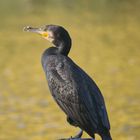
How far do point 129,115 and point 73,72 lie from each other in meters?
12.0

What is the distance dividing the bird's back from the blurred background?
9.99 meters

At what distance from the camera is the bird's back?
562 cm

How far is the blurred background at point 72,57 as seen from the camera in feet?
55.9

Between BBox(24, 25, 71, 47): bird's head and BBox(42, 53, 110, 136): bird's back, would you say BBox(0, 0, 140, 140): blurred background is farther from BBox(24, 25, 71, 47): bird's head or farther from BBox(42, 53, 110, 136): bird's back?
BBox(42, 53, 110, 136): bird's back

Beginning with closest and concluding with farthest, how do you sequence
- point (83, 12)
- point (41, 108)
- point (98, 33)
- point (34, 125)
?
1. point (34, 125)
2. point (41, 108)
3. point (98, 33)
4. point (83, 12)

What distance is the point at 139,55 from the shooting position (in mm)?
23469

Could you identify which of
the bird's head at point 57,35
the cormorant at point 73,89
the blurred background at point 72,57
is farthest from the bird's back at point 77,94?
the blurred background at point 72,57

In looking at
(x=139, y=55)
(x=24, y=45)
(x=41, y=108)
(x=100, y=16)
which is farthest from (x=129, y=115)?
(x=100, y=16)

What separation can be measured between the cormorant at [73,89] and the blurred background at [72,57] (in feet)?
32.5

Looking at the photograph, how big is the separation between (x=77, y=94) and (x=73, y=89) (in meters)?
0.06

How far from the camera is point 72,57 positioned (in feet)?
76.5

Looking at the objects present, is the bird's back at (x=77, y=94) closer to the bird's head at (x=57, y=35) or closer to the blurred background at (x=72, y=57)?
the bird's head at (x=57, y=35)

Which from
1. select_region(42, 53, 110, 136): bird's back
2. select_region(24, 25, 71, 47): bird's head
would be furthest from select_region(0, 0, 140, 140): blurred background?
select_region(42, 53, 110, 136): bird's back

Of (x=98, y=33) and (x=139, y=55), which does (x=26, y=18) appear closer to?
(x=98, y=33)
